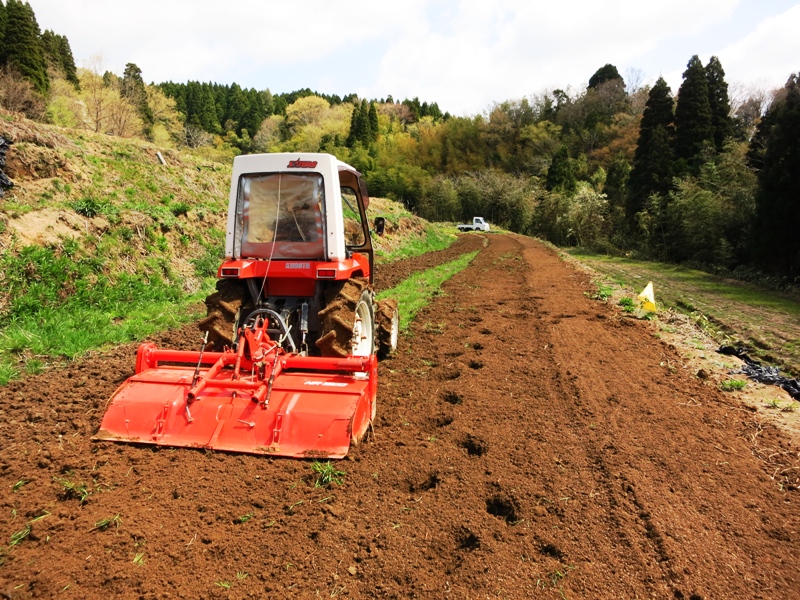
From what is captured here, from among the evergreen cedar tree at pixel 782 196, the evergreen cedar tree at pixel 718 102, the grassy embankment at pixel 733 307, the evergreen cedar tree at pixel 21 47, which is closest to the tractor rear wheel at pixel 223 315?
the grassy embankment at pixel 733 307

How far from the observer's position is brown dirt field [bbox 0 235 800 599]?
267 cm

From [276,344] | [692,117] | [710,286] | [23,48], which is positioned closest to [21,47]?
[23,48]

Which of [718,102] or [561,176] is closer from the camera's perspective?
[718,102]

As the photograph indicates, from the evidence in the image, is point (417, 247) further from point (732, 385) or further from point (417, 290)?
point (732, 385)

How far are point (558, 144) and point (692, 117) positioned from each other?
114 feet

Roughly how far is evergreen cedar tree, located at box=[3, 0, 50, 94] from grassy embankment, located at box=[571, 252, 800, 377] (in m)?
28.2

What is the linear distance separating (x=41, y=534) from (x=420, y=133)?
250ft

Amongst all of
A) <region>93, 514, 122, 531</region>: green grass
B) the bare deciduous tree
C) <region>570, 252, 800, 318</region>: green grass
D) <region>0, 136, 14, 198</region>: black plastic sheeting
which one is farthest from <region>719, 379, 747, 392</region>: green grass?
the bare deciduous tree

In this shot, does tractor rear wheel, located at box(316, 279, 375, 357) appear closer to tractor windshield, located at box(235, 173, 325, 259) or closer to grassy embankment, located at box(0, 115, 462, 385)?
tractor windshield, located at box(235, 173, 325, 259)

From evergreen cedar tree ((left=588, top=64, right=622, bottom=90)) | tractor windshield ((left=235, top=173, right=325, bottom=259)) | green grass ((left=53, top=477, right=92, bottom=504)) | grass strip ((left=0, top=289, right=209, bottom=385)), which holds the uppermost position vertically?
evergreen cedar tree ((left=588, top=64, right=622, bottom=90))

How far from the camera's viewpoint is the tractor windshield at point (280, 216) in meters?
4.98

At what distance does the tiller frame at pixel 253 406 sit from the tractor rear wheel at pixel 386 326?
200 centimetres

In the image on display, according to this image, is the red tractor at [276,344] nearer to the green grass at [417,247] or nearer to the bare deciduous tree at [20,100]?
the green grass at [417,247]

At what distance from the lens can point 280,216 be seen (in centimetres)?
506
